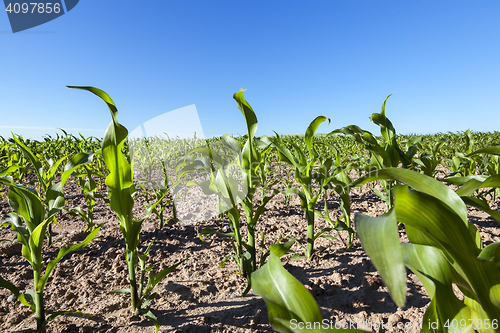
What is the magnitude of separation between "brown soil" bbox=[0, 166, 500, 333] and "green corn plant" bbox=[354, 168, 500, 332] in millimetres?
637

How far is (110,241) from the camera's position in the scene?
6.71 ft

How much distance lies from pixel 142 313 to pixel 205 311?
0.30 m

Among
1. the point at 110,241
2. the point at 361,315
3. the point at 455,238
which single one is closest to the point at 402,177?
the point at 455,238

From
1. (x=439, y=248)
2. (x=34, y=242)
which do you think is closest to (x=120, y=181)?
Result: (x=34, y=242)

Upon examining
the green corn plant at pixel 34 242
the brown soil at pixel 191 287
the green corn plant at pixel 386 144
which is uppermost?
the green corn plant at pixel 386 144

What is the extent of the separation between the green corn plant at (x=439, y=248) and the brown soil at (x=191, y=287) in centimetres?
64

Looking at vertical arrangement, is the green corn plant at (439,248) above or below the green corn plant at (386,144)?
below

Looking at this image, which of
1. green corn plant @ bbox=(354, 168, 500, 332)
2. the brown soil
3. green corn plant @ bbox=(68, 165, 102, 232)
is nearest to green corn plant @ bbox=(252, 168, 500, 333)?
green corn plant @ bbox=(354, 168, 500, 332)

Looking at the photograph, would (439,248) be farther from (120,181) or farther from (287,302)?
(120,181)

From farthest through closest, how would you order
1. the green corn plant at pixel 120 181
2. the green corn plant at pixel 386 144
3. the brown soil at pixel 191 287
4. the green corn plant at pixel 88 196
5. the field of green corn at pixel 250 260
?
the green corn plant at pixel 386 144 < the green corn plant at pixel 88 196 < the brown soil at pixel 191 287 < the green corn plant at pixel 120 181 < the field of green corn at pixel 250 260

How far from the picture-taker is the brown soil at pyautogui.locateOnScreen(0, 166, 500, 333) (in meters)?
1.18

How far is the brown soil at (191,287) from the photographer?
1176 millimetres

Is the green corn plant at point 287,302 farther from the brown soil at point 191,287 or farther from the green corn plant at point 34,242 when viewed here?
the green corn plant at point 34,242

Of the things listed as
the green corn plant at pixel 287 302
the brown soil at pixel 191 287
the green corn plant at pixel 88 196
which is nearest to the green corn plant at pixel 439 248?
the green corn plant at pixel 287 302
